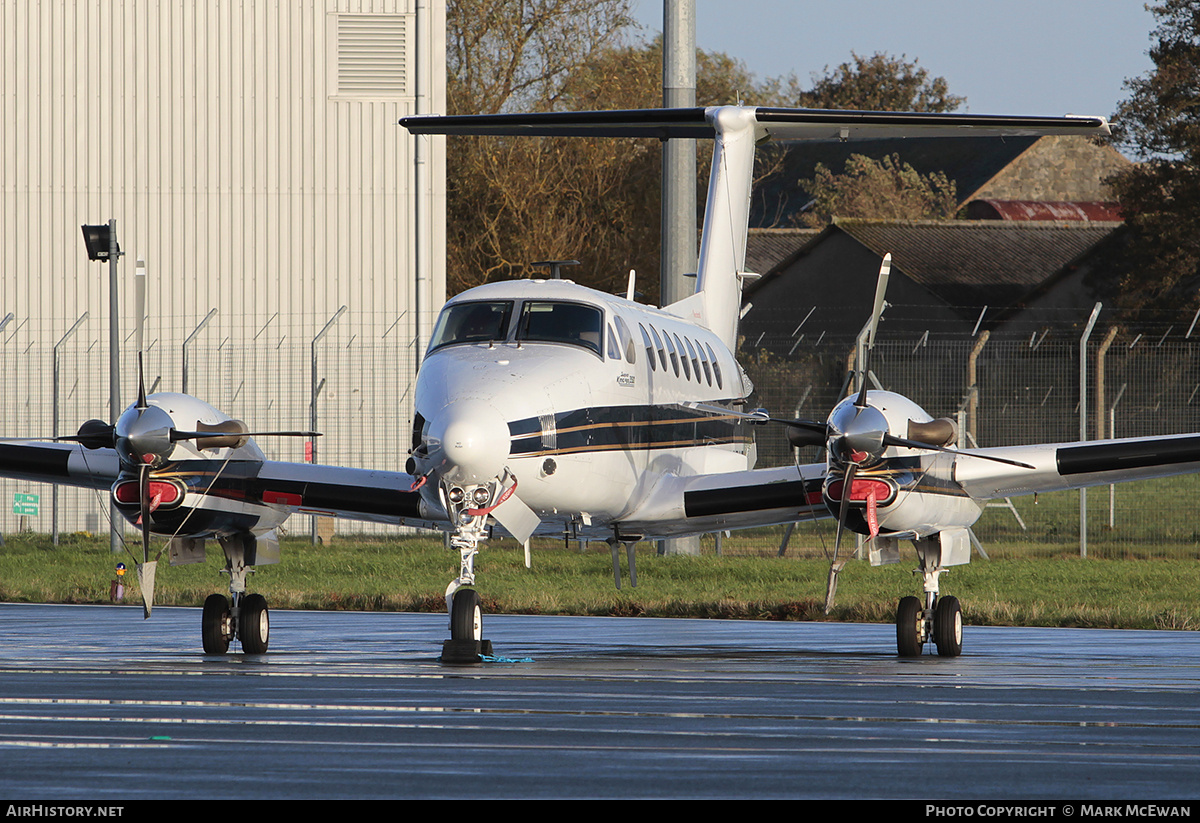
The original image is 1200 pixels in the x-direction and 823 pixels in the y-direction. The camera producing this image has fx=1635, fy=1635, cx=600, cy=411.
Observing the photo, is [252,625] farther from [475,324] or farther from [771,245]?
[771,245]

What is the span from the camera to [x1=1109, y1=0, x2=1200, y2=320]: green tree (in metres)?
42.1

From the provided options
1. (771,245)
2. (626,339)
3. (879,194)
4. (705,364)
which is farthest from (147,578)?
(879,194)

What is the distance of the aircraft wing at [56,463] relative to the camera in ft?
47.3

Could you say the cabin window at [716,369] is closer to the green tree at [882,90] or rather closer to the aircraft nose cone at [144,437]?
the aircraft nose cone at [144,437]

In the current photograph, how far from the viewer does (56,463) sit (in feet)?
47.3

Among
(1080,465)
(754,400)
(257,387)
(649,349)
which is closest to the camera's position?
(1080,465)

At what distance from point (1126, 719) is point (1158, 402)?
57.8 ft

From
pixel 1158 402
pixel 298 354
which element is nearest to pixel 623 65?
pixel 298 354

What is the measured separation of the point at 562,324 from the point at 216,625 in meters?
3.88

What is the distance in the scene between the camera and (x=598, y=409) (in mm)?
13438

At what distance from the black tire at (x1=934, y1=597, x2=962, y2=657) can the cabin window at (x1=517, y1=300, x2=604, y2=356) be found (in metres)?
3.58

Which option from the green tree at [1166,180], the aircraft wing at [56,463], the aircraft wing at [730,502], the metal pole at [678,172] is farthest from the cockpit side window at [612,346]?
the green tree at [1166,180]

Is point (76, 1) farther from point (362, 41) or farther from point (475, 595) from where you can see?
point (475, 595)

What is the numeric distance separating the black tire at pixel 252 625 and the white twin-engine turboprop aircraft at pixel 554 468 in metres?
0.02
